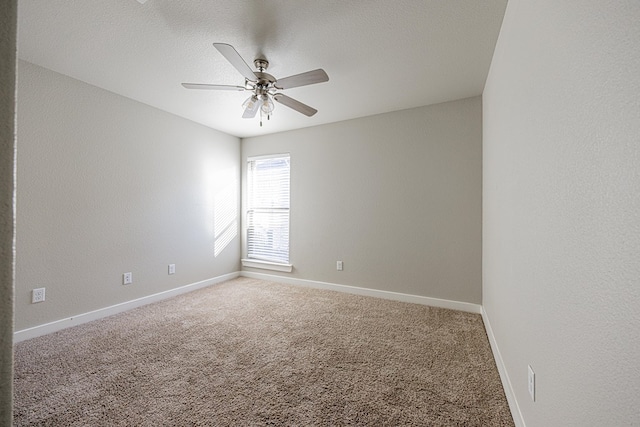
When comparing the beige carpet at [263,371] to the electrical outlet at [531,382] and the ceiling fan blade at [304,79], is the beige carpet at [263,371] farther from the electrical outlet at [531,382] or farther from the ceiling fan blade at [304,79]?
the ceiling fan blade at [304,79]

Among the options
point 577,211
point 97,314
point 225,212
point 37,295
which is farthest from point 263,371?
point 225,212

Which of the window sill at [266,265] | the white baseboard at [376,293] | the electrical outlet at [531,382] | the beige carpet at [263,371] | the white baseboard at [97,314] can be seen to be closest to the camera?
the electrical outlet at [531,382]

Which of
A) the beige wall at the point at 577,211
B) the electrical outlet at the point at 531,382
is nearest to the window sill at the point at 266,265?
the beige wall at the point at 577,211

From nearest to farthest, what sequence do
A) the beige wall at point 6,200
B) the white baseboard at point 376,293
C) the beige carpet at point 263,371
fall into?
the beige wall at point 6,200
the beige carpet at point 263,371
the white baseboard at point 376,293

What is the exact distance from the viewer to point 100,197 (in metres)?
2.74

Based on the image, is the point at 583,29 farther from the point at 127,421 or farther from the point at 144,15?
the point at 127,421

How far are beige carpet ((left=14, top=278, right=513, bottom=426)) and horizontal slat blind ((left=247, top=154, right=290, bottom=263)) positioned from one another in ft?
4.86

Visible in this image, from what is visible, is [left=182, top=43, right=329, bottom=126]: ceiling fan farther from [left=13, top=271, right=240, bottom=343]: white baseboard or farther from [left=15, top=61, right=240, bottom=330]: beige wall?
[left=13, top=271, right=240, bottom=343]: white baseboard

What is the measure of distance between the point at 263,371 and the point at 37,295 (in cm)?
225

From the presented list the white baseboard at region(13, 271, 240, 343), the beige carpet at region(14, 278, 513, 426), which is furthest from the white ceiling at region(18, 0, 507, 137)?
the beige carpet at region(14, 278, 513, 426)

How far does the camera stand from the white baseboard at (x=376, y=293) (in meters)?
2.93

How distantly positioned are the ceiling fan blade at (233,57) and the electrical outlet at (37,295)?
267cm

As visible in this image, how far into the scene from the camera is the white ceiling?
5.47ft

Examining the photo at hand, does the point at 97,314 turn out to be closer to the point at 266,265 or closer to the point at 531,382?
the point at 266,265
